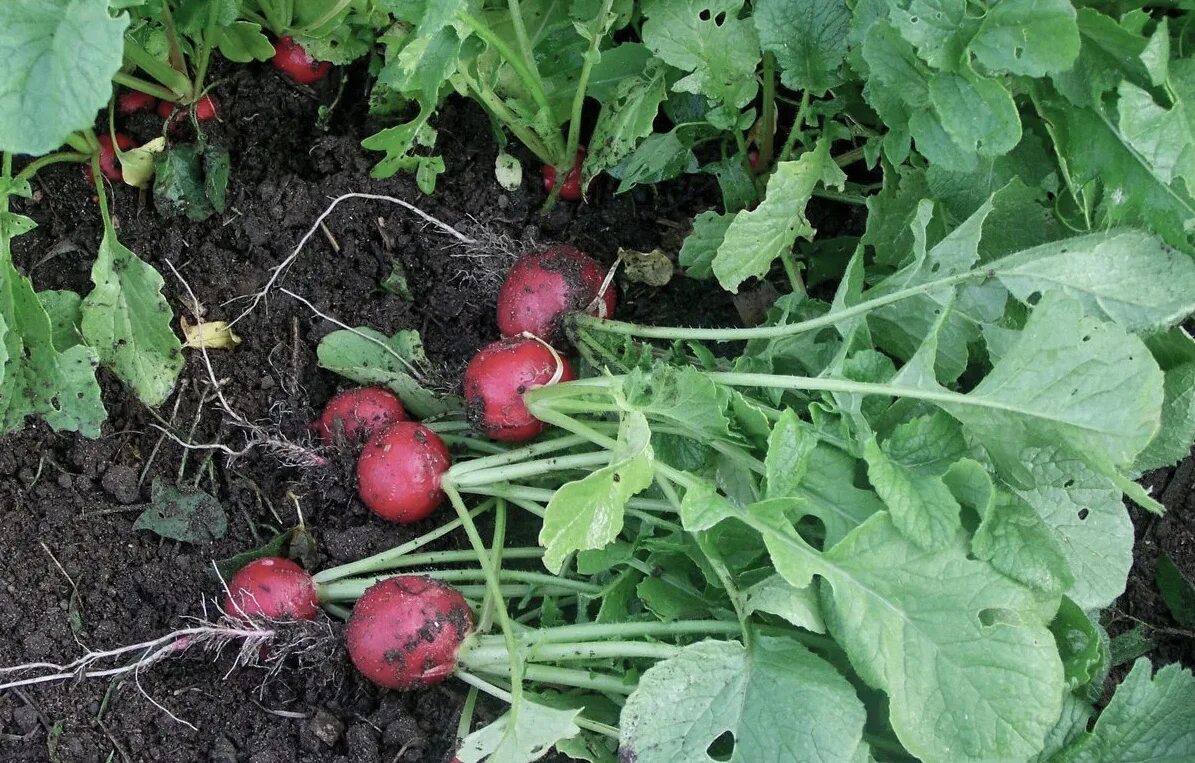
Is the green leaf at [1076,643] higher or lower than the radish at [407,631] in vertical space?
higher

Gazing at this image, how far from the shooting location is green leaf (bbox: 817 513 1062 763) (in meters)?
1.57

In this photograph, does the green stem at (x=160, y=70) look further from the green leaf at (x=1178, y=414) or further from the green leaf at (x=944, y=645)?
the green leaf at (x=1178, y=414)

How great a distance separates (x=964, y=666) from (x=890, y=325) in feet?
2.27

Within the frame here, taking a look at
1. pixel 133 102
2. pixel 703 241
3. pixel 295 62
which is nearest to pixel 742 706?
pixel 703 241

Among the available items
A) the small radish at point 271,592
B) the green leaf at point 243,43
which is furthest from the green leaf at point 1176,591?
the green leaf at point 243,43

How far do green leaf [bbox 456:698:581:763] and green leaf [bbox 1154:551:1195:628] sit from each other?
1.43 m

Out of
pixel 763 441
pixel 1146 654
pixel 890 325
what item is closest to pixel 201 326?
pixel 763 441

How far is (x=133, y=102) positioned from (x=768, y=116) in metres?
1.45

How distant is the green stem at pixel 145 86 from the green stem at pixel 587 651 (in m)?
1.42

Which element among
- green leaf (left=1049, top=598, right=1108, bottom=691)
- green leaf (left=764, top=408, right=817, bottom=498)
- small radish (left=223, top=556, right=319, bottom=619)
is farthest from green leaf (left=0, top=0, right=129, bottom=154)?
green leaf (left=1049, top=598, right=1108, bottom=691)

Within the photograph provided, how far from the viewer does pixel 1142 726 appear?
181 centimetres

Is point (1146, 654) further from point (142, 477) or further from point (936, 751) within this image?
point (142, 477)

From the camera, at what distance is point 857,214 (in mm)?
2508

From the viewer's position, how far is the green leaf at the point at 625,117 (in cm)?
220
